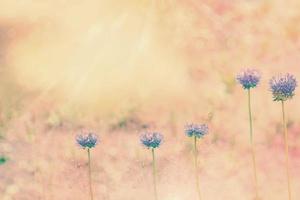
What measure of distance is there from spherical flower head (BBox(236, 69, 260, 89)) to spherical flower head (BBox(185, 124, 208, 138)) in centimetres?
57

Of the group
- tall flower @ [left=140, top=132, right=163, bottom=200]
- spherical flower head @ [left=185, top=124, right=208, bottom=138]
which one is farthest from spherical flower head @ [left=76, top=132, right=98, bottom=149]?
spherical flower head @ [left=185, top=124, right=208, bottom=138]

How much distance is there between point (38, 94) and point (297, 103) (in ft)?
8.33

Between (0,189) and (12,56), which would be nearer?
(0,189)

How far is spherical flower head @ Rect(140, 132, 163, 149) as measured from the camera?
21.0ft

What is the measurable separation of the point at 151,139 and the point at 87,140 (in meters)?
0.59

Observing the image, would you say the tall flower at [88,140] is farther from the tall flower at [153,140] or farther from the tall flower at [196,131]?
the tall flower at [196,131]

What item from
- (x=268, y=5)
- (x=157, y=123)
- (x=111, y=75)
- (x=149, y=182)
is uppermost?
(x=268, y=5)

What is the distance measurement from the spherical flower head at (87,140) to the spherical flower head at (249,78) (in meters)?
1.43

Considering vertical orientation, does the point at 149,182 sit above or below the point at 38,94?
below

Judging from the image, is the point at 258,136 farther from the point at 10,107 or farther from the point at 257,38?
the point at 10,107

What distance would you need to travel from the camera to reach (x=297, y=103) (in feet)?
22.5

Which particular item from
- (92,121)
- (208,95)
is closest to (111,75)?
(92,121)

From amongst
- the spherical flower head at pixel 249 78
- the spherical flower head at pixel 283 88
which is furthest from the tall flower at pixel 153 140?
the spherical flower head at pixel 283 88

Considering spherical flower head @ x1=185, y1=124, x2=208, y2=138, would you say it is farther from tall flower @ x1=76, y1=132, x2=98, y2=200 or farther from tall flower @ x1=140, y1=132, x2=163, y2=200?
tall flower @ x1=76, y1=132, x2=98, y2=200
